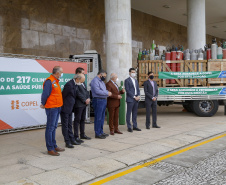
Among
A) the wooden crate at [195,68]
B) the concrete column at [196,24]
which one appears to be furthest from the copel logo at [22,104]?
the concrete column at [196,24]

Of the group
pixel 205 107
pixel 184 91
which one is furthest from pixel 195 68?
pixel 205 107

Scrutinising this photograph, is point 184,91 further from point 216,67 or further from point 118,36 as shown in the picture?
point 118,36

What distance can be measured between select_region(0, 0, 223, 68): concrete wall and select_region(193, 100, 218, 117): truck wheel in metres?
9.07

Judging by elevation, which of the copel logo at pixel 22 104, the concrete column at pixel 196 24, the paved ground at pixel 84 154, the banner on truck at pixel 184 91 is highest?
the concrete column at pixel 196 24

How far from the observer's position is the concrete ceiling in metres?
19.9

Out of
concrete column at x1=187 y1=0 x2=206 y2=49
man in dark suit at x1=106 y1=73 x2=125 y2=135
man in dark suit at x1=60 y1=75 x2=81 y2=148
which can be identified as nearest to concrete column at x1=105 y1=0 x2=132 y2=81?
man in dark suit at x1=106 y1=73 x2=125 y2=135

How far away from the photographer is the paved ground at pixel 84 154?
426 cm

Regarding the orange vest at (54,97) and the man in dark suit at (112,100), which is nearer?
the orange vest at (54,97)

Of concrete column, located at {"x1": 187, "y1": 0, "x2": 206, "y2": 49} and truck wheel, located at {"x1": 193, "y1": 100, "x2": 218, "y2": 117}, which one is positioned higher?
concrete column, located at {"x1": 187, "y1": 0, "x2": 206, "y2": 49}

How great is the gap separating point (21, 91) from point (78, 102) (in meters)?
2.60

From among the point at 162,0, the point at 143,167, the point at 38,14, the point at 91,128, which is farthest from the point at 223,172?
the point at 162,0

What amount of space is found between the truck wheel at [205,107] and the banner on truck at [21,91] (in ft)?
20.4

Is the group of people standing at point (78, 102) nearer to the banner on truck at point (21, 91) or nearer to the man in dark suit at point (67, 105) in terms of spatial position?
the man in dark suit at point (67, 105)

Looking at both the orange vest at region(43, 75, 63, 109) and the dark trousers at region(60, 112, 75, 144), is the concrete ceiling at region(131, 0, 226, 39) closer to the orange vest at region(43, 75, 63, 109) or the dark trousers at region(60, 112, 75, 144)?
the dark trousers at region(60, 112, 75, 144)
